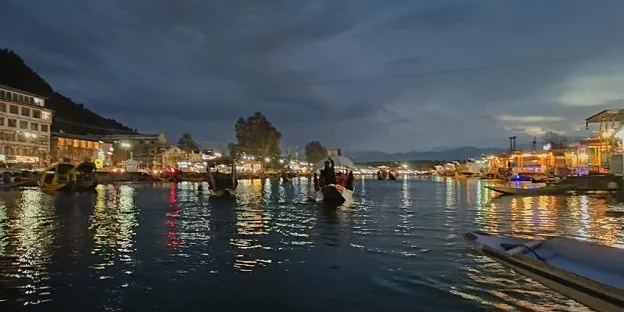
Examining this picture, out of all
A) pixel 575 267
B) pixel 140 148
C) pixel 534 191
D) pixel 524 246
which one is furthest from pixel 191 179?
pixel 575 267

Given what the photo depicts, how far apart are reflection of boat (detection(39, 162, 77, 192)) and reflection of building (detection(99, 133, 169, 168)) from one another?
2677 inches

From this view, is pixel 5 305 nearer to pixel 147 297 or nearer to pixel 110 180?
pixel 147 297

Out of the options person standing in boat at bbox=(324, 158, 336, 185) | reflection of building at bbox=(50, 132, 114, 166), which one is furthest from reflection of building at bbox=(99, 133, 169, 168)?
person standing in boat at bbox=(324, 158, 336, 185)

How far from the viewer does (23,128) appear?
90.5 metres

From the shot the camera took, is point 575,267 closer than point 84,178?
Yes

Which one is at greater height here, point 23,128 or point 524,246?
point 23,128

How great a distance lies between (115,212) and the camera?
30.2 metres

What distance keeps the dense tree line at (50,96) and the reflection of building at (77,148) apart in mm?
15190

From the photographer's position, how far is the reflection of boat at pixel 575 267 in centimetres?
919

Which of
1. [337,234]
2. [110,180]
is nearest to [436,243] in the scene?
[337,234]

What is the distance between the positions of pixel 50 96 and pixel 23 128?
4648 cm

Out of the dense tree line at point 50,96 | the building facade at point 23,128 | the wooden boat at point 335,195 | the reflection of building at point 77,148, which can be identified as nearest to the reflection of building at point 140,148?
the reflection of building at point 77,148

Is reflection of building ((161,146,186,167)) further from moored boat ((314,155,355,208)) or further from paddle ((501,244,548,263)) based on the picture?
paddle ((501,244,548,263))

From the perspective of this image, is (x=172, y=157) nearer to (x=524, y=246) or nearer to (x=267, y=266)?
(x=267, y=266)
